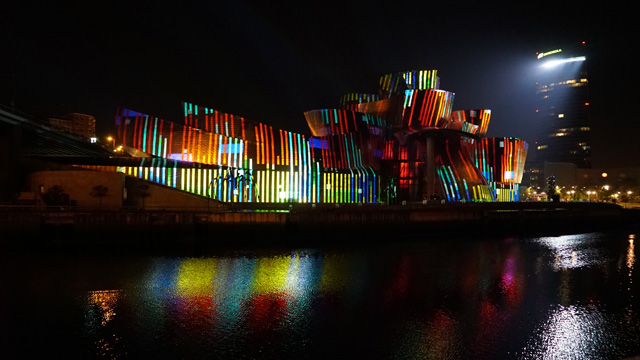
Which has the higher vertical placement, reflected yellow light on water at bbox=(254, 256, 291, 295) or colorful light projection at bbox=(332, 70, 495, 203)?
colorful light projection at bbox=(332, 70, 495, 203)

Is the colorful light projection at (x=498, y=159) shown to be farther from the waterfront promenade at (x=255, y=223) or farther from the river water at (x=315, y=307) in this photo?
the river water at (x=315, y=307)

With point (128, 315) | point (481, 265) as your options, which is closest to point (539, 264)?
point (481, 265)

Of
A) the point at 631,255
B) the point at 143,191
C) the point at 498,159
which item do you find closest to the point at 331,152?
the point at 143,191

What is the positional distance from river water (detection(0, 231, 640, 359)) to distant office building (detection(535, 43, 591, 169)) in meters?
165

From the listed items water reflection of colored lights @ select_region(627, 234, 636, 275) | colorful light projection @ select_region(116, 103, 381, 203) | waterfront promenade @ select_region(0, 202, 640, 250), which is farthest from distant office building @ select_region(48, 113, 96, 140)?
water reflection of colored lights @ select_region(627, 234, 636, 275)

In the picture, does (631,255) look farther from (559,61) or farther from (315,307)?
(559,61)

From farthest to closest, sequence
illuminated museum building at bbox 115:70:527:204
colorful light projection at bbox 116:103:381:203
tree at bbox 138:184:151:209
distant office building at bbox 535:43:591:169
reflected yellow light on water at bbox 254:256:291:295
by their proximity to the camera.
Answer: distant office building at bbox 535:43:591:169, illuminated museum building at bbox 115:70:527:204, colorful light projection at bbox 116:103:381:203, tree at bbox 138:184:151:209, reflected yellow light on water at bbox 254:256:291:295

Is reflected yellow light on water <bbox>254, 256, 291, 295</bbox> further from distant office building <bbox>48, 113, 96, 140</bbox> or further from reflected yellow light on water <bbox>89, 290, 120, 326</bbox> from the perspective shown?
distant office building <bbox>48, 113, 96, 140</bbox>

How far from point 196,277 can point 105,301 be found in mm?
4521

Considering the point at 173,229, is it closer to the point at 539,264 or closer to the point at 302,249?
the point at 302,249

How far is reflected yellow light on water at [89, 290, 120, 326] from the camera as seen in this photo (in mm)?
13227

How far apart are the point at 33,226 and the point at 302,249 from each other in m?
18.1

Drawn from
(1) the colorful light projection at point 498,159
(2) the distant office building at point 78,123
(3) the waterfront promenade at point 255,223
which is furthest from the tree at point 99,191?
(2) the distant office building at point 78,123

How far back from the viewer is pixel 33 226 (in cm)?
2661
